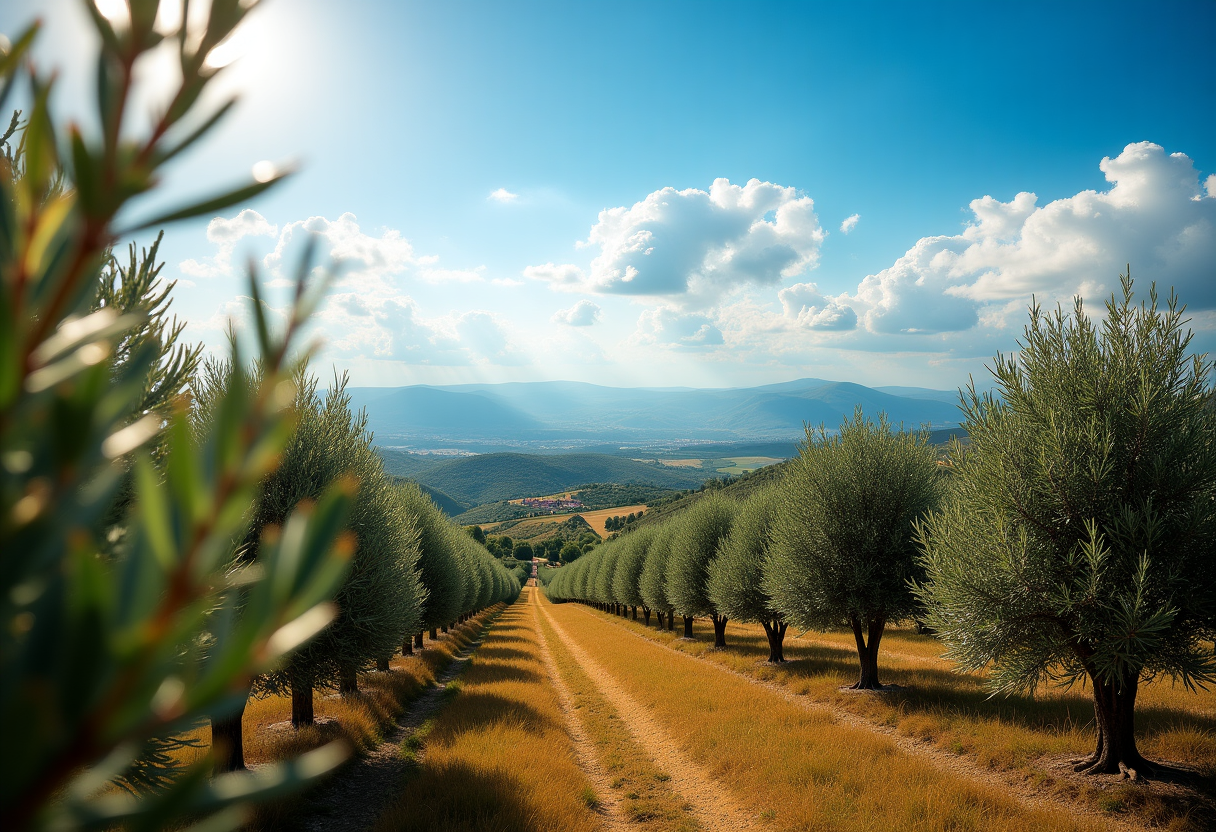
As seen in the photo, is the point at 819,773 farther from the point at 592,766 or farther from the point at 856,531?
the point at 856,531

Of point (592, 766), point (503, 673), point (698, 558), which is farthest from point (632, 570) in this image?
point (592, 766)

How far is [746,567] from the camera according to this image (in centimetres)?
2250

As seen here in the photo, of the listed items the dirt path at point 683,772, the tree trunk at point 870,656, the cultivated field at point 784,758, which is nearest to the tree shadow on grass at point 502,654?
the cultivated field at point 784,758

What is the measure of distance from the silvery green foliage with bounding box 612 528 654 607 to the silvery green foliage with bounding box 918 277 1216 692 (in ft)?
106

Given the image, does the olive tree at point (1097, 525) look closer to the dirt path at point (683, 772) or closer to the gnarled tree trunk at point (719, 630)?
the dirt path at point (683, 772)

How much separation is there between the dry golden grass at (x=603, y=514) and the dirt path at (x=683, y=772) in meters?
123

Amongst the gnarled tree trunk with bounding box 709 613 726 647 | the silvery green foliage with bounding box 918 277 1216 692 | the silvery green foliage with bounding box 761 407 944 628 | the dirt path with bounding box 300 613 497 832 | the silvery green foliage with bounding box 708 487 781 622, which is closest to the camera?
the silvery green foliage with bounding box 918 277 1216 692

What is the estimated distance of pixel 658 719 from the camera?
14.5 m

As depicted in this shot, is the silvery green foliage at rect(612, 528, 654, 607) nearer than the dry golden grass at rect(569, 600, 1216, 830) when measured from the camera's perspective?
No

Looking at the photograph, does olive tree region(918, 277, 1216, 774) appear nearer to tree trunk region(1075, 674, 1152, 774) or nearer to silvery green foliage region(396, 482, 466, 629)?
tree trunk region(1075, 674, 1152, 774)

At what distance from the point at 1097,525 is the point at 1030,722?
5440 mm

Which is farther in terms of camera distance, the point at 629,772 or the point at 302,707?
the point at 302,707

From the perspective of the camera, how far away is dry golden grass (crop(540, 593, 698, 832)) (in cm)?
907

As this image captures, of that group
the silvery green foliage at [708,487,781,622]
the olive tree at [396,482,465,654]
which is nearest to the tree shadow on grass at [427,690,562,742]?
the olive tree at [396,482,465,654]
